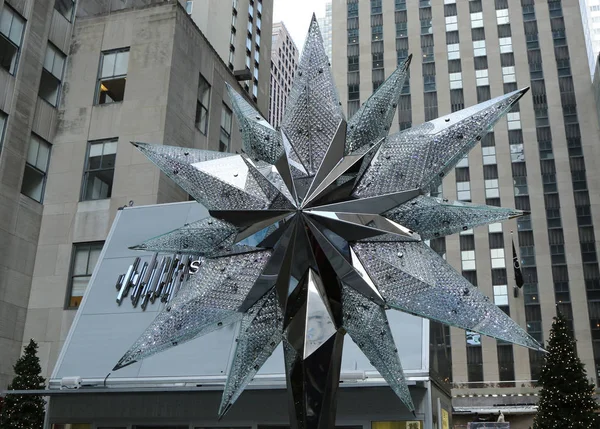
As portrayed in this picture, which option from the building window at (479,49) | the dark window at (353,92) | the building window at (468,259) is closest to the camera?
the building window at (468,259)

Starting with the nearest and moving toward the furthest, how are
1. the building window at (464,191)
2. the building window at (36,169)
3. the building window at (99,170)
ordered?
the building window at (99,170)
the building window at (36,169)
the building window at (464,191)

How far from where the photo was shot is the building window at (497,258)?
59.0m

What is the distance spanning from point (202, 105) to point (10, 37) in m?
7.59

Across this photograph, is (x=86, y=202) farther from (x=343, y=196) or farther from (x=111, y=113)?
(x=343, y=196)

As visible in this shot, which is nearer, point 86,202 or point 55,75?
point 86,202

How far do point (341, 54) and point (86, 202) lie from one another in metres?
52.5

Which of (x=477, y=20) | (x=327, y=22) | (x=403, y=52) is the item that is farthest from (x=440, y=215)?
(x=327, y=22)

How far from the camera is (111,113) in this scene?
24.7m

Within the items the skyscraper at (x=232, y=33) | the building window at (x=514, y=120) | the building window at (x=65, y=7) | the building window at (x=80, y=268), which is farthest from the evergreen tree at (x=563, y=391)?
the skyscraper at (x=232, y=33)

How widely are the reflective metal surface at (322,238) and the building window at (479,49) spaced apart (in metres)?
62.9

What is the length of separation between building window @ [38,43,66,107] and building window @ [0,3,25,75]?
1.40 m

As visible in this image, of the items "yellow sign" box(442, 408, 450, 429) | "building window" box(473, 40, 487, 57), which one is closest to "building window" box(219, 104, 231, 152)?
"yellow sign" box(442, 408, 450, 429)

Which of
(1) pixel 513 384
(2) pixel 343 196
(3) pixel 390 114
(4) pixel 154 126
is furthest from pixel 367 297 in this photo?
(1) pixel 513 384

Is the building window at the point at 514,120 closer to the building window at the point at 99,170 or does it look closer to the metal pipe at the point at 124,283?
the building window at the point at 99,170
